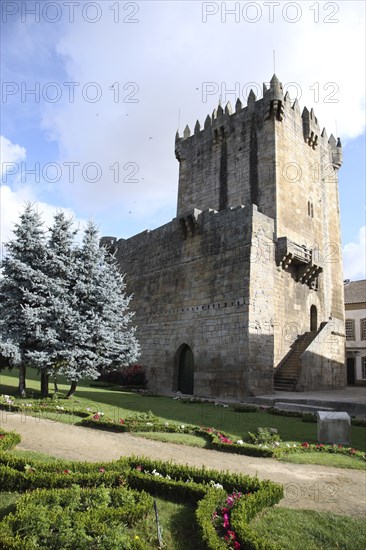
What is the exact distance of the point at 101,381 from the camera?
26031 millimetres

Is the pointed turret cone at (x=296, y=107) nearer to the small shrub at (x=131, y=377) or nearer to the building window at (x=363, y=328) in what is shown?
the small shrub at (x=131, y=377)

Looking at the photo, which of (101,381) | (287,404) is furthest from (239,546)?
(101,381)

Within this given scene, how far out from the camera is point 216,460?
27.7ft

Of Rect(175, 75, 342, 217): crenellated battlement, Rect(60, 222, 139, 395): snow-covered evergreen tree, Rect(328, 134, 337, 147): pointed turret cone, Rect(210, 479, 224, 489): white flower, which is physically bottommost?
Rect(210, 479, 224, 489): white flower

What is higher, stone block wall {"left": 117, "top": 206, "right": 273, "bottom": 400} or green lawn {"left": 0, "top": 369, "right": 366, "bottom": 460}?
stone block wall {"left": 117, "top": 206, "right": 273, "bottom": 400}

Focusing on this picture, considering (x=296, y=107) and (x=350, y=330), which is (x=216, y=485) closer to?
(x=296, y=107)

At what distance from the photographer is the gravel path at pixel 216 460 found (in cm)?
643

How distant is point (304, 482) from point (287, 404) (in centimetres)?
889

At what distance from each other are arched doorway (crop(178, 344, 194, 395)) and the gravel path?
35.7 ft

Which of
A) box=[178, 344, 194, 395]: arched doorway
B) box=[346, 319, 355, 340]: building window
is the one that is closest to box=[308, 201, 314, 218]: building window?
box=[178, 344, 194, 395]: arched doorway

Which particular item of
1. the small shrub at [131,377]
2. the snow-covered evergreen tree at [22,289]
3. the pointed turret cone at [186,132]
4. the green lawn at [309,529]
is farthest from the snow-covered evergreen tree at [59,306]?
the pointed turret cone at [186,132]

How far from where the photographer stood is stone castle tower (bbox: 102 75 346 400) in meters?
19.4

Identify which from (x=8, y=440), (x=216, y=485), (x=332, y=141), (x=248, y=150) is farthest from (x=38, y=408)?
(x=332, y=141)

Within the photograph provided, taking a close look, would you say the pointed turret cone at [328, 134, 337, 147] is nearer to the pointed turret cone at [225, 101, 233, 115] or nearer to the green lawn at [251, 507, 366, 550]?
the pointed turret cone at [225, 101, 233, 115]
